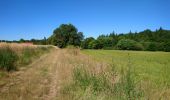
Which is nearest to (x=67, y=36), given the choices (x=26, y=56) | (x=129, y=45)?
(x=129, y=45)

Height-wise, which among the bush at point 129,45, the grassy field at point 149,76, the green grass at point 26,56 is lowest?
the grassy field at point 149,76

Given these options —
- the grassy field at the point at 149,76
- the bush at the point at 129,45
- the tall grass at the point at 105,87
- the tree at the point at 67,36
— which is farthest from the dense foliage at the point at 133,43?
the tall grass at the point at 105,87

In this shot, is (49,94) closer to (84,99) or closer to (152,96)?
(84,99)

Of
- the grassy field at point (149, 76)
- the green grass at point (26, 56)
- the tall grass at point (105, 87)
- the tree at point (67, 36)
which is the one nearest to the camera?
the tall grass at point (105, 87)

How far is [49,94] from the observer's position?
8.35 m

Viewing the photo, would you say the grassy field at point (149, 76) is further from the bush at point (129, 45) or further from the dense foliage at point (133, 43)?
the bush at point (129, 45)

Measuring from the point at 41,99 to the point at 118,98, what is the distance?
257 cm

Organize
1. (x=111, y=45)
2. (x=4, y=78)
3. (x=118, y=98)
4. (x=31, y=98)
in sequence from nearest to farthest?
1. (x=118, y=98)
2. (x=31, y=98)
3. (x=4, y=78)
4. (x=111, y=45)

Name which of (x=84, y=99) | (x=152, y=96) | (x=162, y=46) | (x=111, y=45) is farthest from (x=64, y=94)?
(x=111, y=45)

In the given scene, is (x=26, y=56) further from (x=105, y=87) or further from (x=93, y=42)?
(x=93, y=42)

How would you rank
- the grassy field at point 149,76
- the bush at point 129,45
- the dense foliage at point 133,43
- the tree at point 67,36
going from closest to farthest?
the grassy field at point 149,76 < the tree at point 67,36 < the dense foliage at point 133,43 < the bush at point 129,45

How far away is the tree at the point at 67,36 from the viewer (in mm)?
89625

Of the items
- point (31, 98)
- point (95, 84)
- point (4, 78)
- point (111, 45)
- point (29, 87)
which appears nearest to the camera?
point (31, 98)

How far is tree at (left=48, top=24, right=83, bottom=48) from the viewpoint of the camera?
89.6 meters
